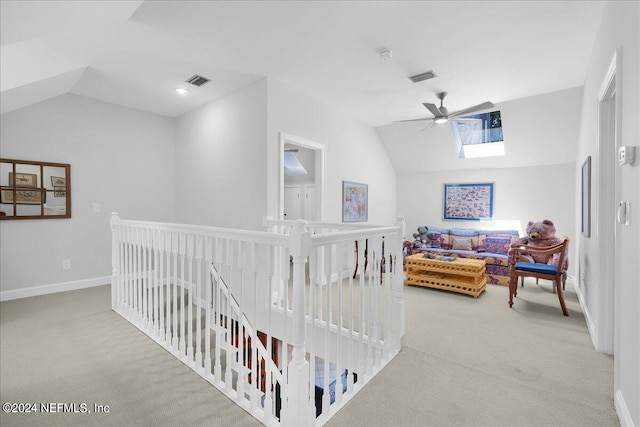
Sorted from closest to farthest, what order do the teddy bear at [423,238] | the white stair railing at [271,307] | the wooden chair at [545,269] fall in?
the white stair railing at [271,307] < the wooden chair at [545,269] < the teddy bear at [423,238]

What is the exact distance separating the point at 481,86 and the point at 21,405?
202 inches

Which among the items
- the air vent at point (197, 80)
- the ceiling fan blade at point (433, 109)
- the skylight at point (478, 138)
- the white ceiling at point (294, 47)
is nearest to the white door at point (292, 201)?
the white ceiling at point (294, 47)

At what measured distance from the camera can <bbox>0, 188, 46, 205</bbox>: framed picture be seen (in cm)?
351

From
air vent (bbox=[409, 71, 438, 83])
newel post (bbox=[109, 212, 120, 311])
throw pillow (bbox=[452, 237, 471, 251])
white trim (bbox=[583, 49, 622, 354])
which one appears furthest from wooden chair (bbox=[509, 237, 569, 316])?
newel post (bbox=[109, 212, 120, 311])

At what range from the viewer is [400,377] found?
198cm

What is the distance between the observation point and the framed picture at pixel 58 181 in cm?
383

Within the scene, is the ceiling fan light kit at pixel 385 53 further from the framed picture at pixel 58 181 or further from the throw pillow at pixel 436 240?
the framed picture at pixel 58 181

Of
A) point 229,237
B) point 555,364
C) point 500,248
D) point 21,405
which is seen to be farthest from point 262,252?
point 500,248

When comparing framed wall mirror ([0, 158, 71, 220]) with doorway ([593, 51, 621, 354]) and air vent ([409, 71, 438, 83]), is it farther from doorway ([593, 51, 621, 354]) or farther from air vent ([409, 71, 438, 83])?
doorway ([593, 51, 621, 354])

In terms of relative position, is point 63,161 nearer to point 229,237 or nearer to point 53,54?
point 53,54

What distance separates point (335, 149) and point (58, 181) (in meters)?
3.80

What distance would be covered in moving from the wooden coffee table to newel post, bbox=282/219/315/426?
3.00 m

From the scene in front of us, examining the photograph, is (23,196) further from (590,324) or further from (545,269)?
(590,324)

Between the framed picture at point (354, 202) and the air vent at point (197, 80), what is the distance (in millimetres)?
2433
